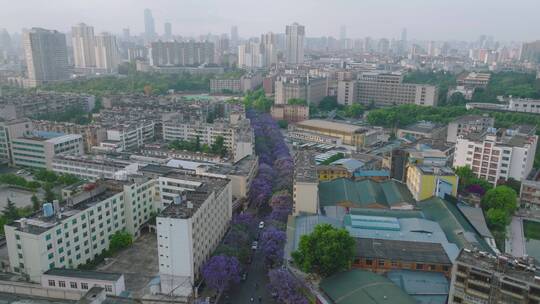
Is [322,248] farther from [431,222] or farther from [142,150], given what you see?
[142,150]

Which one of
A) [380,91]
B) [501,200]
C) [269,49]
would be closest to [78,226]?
[501,200]

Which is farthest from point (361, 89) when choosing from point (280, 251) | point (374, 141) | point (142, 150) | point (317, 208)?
point (280, 251)

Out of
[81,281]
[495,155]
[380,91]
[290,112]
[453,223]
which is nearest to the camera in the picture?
[81,281]

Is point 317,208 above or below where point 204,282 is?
above

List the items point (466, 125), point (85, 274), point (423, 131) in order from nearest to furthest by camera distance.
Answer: point (85, 274), point (466, 125), point (423, 131)

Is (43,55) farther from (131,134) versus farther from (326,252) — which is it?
(326,252)

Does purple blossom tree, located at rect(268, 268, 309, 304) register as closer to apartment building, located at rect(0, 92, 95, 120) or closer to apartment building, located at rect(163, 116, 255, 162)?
apartment building, located at rect(163, 116, 255, 162)
